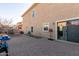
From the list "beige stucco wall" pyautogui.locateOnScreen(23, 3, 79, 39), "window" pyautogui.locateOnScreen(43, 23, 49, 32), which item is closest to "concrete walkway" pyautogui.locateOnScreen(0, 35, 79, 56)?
"beige stucco wall" pyautogui.locateOnScreen(23, 3, 79, 39)

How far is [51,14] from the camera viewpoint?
16.4 meters

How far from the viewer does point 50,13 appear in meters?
16.6

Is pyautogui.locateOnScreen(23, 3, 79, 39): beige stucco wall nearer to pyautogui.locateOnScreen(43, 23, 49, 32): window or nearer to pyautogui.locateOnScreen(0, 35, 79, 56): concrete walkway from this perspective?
pyautogui.locateOnScreen(43, 23, 49, 32): window

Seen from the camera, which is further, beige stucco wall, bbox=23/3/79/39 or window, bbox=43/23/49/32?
window, bbox=43/23/49/32

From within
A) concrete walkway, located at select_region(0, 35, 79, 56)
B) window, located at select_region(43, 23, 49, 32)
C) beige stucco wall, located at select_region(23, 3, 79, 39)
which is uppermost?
beige stucco wall, located at select_region(23, 3, 79, 39)

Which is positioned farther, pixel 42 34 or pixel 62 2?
pixel 42 34

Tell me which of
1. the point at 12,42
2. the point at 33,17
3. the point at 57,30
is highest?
the point at 33,17

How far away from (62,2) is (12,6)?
175 inches

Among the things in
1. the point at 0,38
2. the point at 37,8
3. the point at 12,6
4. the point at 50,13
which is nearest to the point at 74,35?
the point at 50,13

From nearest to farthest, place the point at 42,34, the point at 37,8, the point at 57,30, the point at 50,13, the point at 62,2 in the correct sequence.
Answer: the point at 62,2, the point at 57,30, the point at 50,13, the point at 42,34, the point at 37,8

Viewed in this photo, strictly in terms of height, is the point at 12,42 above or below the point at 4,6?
below

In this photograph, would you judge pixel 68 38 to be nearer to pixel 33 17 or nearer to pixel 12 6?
pixel 12 6

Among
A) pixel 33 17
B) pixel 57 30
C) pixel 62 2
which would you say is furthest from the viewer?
pixel 33 17

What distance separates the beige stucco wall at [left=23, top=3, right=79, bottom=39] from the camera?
13.4m
